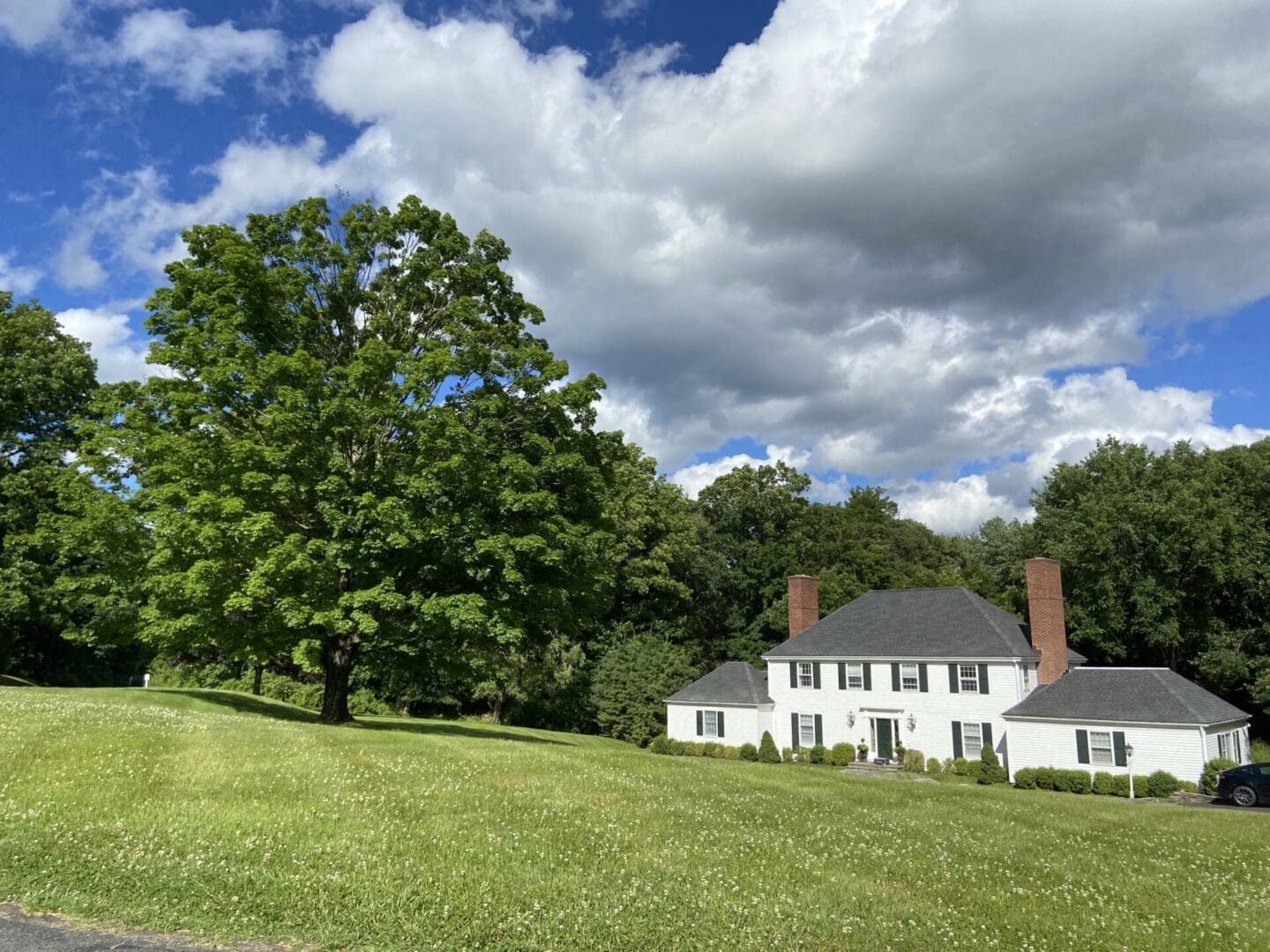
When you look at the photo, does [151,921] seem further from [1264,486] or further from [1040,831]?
[1264,486]

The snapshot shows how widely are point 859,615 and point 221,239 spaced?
36.5m

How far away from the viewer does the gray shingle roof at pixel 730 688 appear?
147 feet

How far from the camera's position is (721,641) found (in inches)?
2359

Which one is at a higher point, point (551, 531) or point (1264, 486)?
point (1264, 486)

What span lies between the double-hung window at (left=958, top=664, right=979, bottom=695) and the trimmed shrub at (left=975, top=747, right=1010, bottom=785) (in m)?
2.93

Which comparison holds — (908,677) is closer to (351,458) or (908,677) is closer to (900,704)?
(900,704)

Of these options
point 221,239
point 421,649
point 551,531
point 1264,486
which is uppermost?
point 221,239

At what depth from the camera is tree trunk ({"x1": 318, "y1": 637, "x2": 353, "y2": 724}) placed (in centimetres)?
2330

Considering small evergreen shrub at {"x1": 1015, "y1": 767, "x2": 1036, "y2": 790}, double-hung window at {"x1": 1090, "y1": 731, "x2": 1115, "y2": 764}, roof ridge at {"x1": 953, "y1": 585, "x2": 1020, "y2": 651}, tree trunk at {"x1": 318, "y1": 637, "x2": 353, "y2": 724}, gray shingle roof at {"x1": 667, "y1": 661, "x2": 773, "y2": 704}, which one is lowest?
small evergreen shrub at {"x1": 1015, "y1": 767, "x2": 1036, "y2": 790}

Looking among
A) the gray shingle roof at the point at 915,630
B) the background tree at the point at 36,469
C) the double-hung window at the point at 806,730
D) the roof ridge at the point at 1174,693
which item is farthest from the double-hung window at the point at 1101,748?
the background tree at the point at 36,469

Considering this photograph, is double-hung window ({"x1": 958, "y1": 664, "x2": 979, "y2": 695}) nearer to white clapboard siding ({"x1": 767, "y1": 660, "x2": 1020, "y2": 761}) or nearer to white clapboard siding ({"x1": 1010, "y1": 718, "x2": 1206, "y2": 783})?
white clapboard siding ({"x1": 767, "y1": 660, "x2": 1020, "y2": 761})

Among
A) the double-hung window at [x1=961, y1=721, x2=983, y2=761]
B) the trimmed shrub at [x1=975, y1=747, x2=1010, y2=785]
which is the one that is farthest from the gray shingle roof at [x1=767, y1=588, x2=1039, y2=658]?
the trimmed shrub at [x1=975, y1=747, x2=1010, y2=785]

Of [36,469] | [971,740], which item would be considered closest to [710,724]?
[971,740]

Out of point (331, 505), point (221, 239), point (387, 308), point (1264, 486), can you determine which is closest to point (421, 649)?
point (331, 505)
